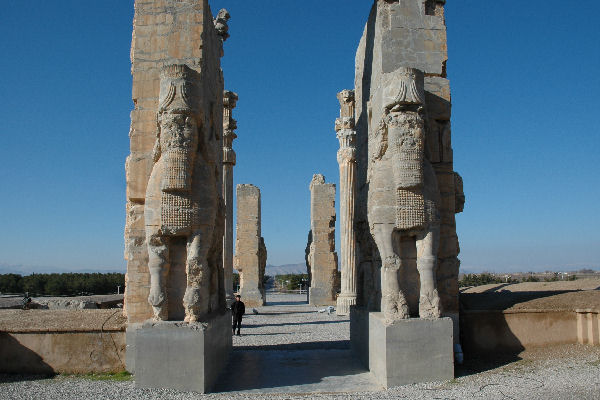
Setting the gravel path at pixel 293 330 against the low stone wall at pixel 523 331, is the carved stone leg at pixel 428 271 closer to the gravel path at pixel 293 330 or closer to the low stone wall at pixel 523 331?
the low stone wall at pixel 523 331

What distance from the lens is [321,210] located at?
18.9m

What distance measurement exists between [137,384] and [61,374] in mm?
1370

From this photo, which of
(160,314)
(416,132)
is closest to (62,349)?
(160,314)

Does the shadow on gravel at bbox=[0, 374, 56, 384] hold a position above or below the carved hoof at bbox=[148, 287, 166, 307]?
below

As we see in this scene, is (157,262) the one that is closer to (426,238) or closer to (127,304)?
(127,304)

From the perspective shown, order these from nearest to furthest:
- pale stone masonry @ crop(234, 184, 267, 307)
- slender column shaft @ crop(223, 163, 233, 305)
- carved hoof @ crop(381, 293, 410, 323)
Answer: carved hoof @ crop(381, 293, 410, 323)
slender column shaft @ crop(223, 163, 233, 305)
pale stone masonry @ crop(234, 184, 267, 307)

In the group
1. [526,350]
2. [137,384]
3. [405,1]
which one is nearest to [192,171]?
[137,384]

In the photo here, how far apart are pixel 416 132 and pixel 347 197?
8.57 meters

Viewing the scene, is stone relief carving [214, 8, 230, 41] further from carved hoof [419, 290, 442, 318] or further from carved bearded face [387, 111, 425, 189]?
carved hoof [419, 290, 442, 318]

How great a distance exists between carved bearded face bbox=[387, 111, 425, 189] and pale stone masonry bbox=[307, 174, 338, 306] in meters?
12.7

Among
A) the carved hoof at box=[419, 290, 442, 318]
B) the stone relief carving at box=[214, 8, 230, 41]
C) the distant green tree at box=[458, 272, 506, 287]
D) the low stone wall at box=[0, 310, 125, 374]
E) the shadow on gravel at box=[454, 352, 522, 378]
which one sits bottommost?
the distant green tree at box=[458, 272, 506, 287]

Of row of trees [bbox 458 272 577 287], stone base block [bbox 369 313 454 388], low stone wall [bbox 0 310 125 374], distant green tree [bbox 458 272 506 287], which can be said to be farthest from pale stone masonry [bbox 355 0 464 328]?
distant green tree [bbox 458 272 506 287]

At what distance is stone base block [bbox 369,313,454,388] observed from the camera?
5703 mm

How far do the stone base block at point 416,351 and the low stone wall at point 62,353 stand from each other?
3.13m
